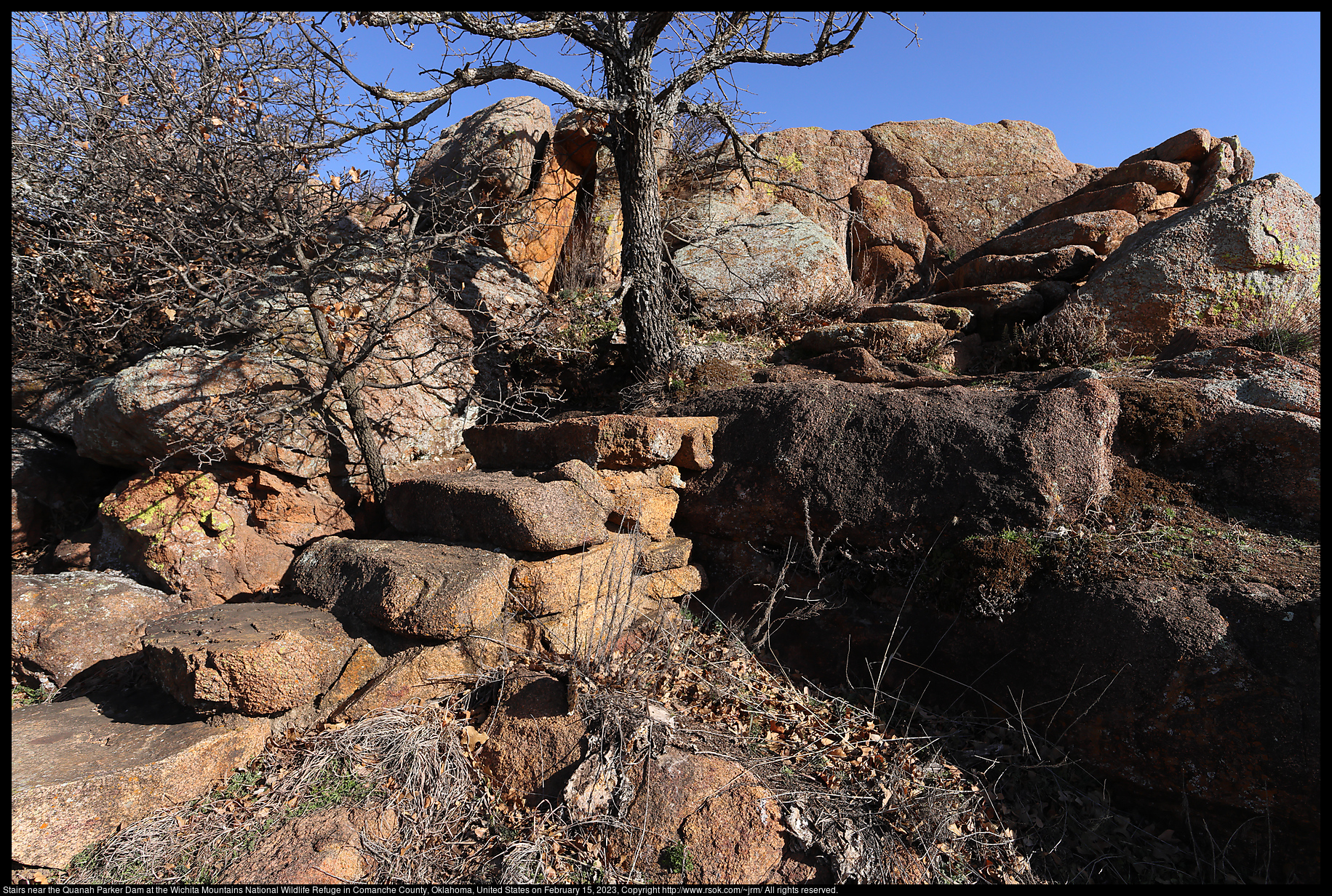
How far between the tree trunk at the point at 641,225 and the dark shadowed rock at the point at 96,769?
3888mm

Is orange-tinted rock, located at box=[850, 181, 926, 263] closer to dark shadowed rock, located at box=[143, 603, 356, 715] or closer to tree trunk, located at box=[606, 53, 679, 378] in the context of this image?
tree trunk, located at box=[606, 53, 679, 378]

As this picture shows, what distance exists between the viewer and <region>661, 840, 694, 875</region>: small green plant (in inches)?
104

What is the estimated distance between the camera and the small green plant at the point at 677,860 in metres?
2.64

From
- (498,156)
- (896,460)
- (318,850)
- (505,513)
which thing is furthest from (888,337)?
(318,850)

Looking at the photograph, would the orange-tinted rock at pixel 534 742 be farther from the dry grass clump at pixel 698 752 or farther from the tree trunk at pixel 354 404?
the tree trunk at pixel 354 404

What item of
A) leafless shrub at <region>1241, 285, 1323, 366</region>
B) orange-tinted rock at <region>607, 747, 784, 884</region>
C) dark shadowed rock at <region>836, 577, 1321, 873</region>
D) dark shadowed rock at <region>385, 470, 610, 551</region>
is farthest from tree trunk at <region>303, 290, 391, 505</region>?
leafless shrub at <region>1241, 285, 1323, 366</region>

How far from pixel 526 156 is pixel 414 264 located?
9.16ft

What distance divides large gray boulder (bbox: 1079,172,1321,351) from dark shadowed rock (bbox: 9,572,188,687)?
7.36 metres

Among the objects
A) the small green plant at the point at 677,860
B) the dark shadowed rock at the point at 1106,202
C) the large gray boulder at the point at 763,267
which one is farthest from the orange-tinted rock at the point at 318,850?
the dark shadowed rock at the point at 1106,202

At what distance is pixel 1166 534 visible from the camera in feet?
10.6

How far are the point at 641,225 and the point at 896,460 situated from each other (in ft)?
10.7

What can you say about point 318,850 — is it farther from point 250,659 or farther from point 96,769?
point 96,769

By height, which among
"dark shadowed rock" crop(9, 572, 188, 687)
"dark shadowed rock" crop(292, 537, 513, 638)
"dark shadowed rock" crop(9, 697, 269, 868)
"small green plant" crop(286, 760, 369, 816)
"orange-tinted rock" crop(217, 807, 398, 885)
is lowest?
"orange-tinted rock" crop(217, 807, 398, 885)

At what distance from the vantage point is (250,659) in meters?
2.91
